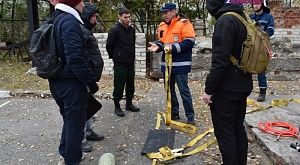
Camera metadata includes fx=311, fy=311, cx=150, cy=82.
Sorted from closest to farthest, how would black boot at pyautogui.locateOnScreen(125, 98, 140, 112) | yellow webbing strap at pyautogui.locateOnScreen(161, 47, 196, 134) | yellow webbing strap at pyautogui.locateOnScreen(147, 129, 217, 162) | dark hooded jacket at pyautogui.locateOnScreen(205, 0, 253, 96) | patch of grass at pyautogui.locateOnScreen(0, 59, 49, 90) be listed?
1. dark hooded jacket at pyautogui.locateOnScreen(205, 0, 253, 96)
2. yellow webbing strap at pyautogui.locateOnScreen(147, 129, 217, 162)
3. yellow webbing strap at pyautogui.locateOnScreen(161, 47, 196, 134)
4. black boot at pyautogui.locateOnScreen(125, 98, 140, 112)
5. patch of grass at pyautogui.locateOnScreen(0, 59, 49, 90)

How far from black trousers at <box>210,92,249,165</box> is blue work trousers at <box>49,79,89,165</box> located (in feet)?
4.28

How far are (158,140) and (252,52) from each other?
1900mm

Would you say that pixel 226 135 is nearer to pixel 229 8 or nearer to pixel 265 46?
pixel 265 46

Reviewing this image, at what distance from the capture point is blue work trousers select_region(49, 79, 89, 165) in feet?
9.96

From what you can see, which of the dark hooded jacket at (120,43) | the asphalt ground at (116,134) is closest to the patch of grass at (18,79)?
the asphalt ground at (116,134)

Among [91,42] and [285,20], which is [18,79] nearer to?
[91,42]

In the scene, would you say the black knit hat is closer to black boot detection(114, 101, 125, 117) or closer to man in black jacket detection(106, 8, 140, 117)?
man in black jacket detection(106, 8, 140, 117)

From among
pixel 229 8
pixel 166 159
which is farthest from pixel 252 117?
pixel 229 8

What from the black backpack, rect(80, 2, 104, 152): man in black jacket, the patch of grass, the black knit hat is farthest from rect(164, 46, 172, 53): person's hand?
the patch of grass

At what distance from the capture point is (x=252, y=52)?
2865mm

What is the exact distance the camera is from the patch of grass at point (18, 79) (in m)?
7.55

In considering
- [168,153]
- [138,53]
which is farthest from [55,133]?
[138,53]

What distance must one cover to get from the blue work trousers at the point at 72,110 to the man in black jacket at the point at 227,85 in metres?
1.24

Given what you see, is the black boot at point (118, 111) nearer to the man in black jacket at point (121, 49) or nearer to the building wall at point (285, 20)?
the man in black jacket at point (121, 49)
